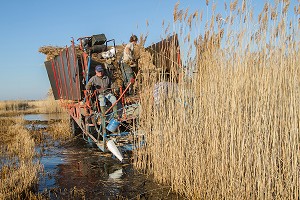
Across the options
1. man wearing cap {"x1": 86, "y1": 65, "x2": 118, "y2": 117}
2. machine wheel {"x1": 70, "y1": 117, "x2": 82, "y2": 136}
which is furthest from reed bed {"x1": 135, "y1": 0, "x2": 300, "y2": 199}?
machine wheel {"x1": 70, "y1": 117, "x2": 82, "y2": 136}

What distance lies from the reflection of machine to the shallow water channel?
0.36 m

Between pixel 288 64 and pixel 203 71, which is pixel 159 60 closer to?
pixel 203 71

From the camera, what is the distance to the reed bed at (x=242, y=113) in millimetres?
3260

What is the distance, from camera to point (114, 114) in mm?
7027

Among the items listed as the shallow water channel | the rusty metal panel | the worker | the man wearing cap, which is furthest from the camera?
the rusty metal panel

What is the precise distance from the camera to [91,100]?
8031 millimetres

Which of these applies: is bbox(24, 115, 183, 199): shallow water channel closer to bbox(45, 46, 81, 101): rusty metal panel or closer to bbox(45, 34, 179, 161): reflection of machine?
bbox(45, 34, 179, 161): reflection of machine

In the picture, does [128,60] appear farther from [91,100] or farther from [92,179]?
[92,179]

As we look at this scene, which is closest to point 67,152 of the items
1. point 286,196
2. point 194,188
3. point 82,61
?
point 82,61

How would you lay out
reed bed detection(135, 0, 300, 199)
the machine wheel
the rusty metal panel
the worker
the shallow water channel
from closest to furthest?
reed bed detection(135, 0, 300, 199) < the shallow water channel < the worker < the rusty metal panel < the machine wheel

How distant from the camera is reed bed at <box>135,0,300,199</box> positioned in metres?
3.26

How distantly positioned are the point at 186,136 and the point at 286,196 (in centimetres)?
148

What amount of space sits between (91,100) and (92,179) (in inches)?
112

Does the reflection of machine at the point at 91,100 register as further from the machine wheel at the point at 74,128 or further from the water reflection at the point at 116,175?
the water reflection at the point at 116,175
